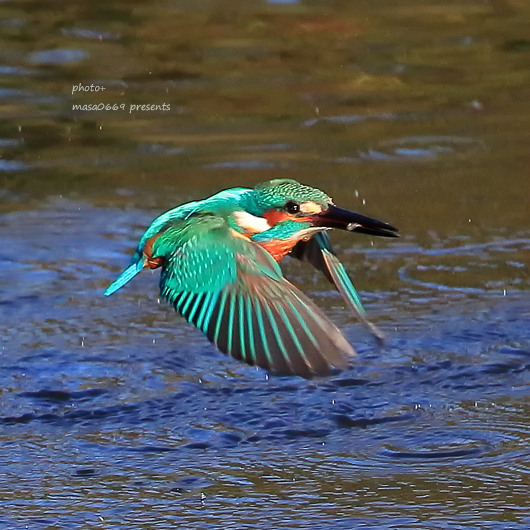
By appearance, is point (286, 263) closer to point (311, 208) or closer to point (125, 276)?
point (125, 276)

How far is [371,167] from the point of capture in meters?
5.98

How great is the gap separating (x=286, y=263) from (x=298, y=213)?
5.77 feet

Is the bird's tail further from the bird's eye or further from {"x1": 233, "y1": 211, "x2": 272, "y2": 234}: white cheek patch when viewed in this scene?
the bird's eye

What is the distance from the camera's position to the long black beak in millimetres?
3146

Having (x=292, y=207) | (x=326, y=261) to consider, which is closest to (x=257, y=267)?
(x=292, y=207)

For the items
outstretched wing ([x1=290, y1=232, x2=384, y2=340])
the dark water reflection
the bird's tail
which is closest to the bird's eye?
outstretched wing ([x1=290, y1=232, x2=384, y2=340])

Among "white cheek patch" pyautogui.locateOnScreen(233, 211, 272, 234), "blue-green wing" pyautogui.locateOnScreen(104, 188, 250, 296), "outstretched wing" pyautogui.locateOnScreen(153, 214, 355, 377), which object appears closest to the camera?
"outstretched wing" pyautogui.locateOnScreen(153, 214, 355, 377)

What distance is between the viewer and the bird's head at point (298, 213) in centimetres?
319

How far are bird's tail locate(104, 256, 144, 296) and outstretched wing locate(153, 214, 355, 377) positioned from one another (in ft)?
0.32

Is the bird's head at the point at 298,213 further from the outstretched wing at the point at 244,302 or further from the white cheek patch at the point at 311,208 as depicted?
the outstretched wing at the point at 244,302

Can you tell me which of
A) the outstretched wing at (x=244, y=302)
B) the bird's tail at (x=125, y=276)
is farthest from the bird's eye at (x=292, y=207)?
the bird's tail at (x=125, y=276)

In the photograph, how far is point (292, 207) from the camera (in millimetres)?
3217

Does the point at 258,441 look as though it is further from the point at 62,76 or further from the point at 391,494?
the point at 62,76

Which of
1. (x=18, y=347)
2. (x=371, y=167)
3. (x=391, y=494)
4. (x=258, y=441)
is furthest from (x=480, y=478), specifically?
(x=371, y=167)
